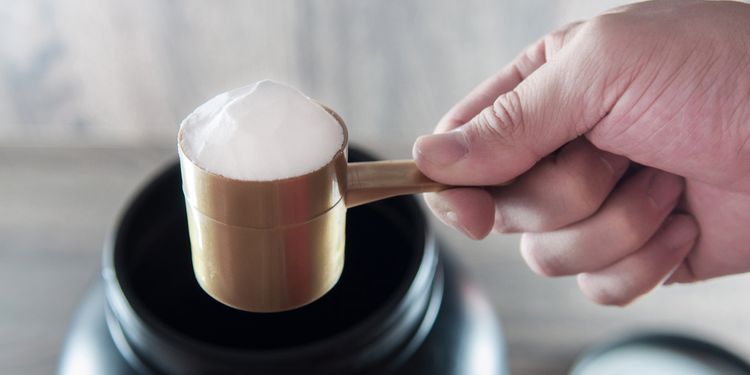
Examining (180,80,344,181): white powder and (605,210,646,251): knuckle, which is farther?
(605,210,646,251): knuckle

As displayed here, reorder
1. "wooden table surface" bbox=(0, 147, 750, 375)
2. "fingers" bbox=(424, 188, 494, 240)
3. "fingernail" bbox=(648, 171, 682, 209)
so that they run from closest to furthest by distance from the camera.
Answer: "fingers" bbox=(424, 188, 494, 240) → "fingernail" bbox=(648, 171, 682, 209) → "wooden table surface" bbox=(0, 147, 750, 375)

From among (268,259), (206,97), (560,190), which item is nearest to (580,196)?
(560,190)

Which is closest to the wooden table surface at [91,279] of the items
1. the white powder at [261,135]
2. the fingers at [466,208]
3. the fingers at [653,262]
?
the fingers at [653,262]

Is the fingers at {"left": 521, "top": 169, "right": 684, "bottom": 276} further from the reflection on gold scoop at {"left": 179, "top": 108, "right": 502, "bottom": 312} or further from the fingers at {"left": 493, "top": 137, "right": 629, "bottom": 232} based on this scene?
the reflection on gold scoop at {"left": 179, "top": 108, "right": 502, "bottom": 312}

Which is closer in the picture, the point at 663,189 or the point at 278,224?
the point at 278,224

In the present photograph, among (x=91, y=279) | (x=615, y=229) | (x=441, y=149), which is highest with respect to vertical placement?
(x=441, y=149)

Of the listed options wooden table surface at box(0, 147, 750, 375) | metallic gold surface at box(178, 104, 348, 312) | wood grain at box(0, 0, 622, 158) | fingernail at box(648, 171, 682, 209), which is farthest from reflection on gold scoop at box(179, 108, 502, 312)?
wood grain at box(0, 0, 622, 158)

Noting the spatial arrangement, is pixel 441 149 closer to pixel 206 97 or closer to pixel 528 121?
pixel 528 121

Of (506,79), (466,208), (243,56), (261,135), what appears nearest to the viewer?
(261,135)
